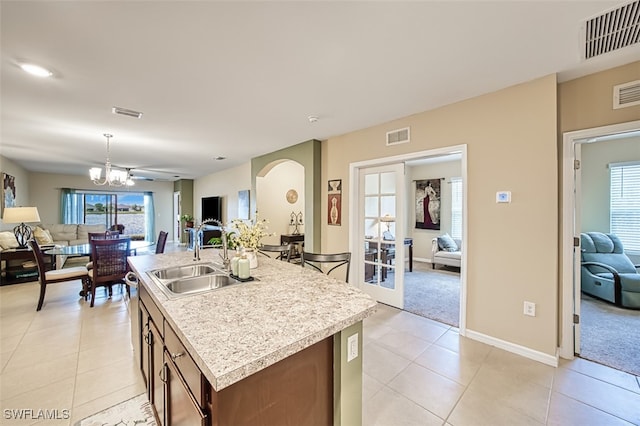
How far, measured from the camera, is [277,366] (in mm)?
1027

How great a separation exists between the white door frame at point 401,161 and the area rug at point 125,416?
2.87 metres

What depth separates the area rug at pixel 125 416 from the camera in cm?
173

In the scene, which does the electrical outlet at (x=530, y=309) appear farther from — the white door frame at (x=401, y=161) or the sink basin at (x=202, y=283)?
the sink basin at (x=202, y=283)

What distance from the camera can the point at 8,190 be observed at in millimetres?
5652

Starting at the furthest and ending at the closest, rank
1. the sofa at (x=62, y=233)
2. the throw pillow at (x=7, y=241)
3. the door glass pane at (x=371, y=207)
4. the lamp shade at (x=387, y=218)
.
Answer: the sofa at (x=62, y=233) < the throw pillow at (x=7, y=241) < the door glass pane at (x=371, y=207) < the lamp shade at (x=387, y=218)

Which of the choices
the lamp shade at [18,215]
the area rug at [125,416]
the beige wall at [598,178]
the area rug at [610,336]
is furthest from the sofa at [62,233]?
the beige wall at [598,178]

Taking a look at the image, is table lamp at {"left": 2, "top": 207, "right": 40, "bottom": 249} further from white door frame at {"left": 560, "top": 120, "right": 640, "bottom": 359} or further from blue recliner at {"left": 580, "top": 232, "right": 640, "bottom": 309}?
blue recliner at {"left": 580, "top": 232, "right": 640, "bottom": 309}

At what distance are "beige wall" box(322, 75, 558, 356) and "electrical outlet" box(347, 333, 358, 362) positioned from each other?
2.01m

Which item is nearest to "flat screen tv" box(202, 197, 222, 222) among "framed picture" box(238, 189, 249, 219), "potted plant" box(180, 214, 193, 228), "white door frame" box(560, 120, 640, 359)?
"framed picture" box(238, 189, 249, 219)

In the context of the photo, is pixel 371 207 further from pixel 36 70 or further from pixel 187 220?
pixel 187 220

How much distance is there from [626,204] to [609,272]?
1.64 m

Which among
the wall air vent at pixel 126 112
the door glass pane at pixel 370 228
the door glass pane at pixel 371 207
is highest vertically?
the wall air vent at pixel 126 112

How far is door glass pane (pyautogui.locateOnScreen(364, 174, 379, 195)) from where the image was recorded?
12.7 feet

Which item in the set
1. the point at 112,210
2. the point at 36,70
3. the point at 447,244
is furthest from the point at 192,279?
the point at 112,210
